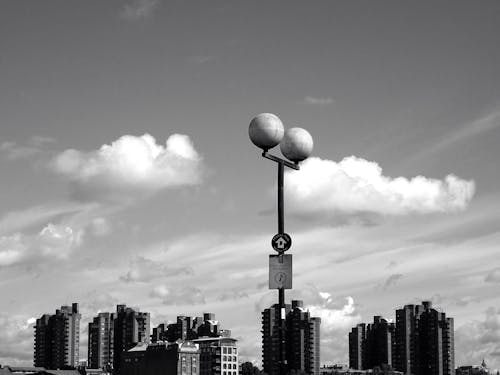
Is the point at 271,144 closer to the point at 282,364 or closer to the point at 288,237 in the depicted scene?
the point at 288,237

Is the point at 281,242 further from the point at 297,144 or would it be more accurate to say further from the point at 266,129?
the point at 266,129

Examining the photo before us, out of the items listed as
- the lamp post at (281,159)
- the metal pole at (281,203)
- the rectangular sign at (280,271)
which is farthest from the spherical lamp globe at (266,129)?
the rectangular sign at (280,271)

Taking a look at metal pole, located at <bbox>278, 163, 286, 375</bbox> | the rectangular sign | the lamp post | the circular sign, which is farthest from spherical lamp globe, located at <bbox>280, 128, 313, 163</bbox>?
the rectangular sign

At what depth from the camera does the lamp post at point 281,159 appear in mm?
19328

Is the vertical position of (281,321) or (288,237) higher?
(288,237)

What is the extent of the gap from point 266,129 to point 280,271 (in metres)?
2.91

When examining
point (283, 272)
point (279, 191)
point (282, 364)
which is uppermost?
point (279, 191)

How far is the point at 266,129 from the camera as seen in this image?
1934 cm

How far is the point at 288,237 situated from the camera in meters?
19.6

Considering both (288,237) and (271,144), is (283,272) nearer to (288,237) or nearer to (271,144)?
(288,237)

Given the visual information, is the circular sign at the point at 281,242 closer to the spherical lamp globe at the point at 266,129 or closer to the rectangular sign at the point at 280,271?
the rectangular sign at the point at 280,271

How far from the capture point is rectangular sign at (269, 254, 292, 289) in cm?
1938

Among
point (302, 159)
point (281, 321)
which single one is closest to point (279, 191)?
point (302, 159)

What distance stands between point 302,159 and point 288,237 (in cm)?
170
